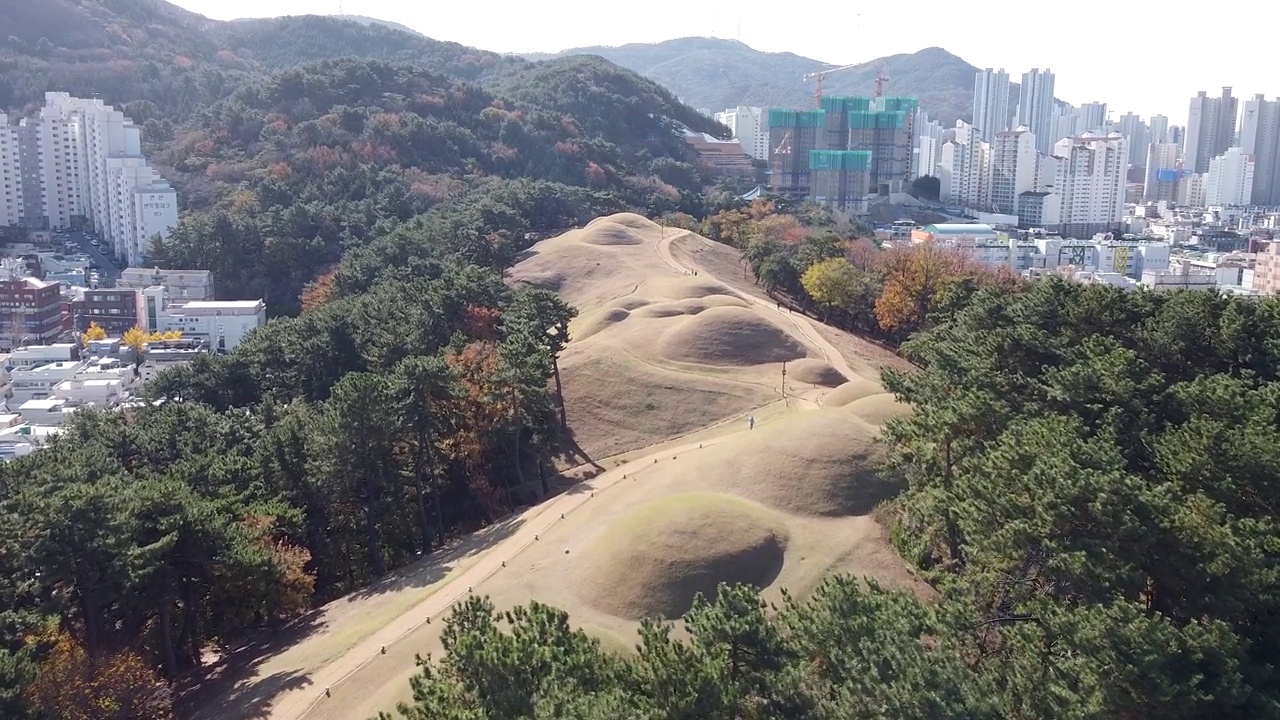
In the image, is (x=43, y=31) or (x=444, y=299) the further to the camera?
(x=43, y=31)

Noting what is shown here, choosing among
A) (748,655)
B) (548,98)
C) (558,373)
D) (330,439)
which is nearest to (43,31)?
(548,98)

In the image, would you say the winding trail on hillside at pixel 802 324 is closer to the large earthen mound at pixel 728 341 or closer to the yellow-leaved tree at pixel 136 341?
the large earthen mound at pixel 728 341

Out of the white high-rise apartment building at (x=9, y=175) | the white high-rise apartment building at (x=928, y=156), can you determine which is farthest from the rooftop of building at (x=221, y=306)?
the white high-rise apartment building at (x=928, y=156)

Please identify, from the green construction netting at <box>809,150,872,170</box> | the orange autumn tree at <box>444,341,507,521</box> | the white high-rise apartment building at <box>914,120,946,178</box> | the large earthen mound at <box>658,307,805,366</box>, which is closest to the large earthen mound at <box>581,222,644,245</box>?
the large earthen mound at <box>658,307,805,366</box>

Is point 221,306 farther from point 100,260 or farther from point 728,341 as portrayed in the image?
point 728,341

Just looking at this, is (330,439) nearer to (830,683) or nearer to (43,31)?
(830,683)

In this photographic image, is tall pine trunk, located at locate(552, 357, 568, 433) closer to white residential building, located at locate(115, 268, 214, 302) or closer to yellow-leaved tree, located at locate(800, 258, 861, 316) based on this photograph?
yellow-leaved tree, located at locate(800, 258, 861, 316)
